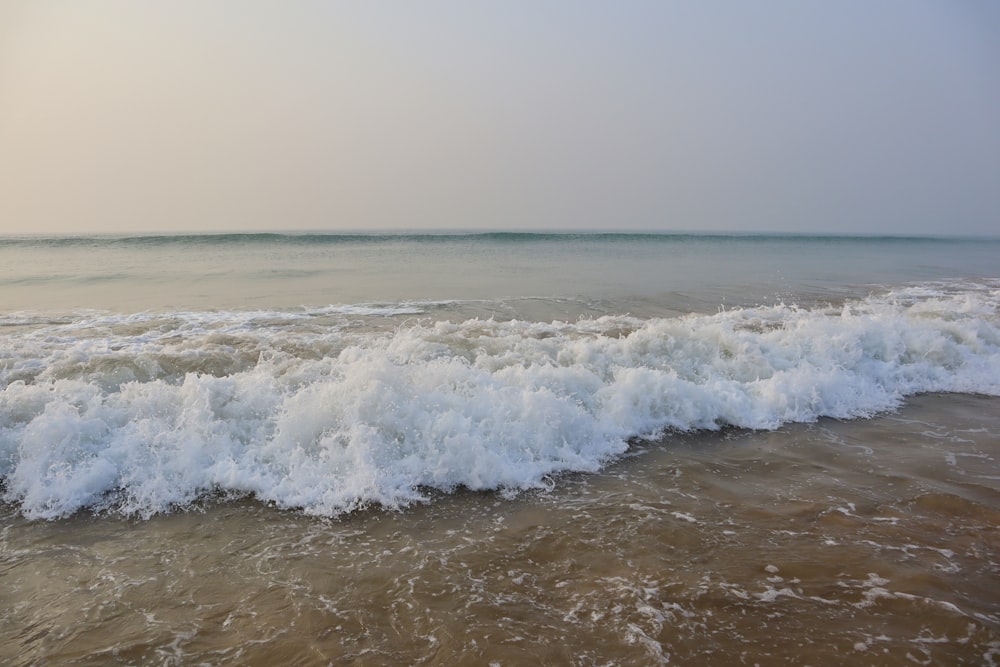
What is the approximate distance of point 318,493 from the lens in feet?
14.8

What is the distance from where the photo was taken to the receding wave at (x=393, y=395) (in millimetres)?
4676

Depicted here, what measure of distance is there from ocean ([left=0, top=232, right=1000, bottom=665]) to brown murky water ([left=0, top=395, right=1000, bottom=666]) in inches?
0.7

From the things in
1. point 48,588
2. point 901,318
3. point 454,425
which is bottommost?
point 48,588

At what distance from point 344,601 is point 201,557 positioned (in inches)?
46.7

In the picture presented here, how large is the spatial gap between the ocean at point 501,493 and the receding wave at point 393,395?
0.03 m

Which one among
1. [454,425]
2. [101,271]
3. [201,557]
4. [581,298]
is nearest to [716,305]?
[581,298]

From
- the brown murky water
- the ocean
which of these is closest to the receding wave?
the ocean

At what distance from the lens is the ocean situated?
299 centimetres

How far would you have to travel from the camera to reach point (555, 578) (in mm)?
3432

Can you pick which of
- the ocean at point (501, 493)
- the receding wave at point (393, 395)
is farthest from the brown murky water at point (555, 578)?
the receding wave at point (393, 395)

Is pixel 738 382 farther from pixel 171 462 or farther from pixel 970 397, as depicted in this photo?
pixel 171 462

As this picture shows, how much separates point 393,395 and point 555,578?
266 centimetres

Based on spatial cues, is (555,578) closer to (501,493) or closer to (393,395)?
(501,493)

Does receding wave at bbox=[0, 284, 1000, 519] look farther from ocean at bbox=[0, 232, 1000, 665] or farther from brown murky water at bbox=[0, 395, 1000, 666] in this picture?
brown murky water at bbox=[0, 395, 1000, 666]
